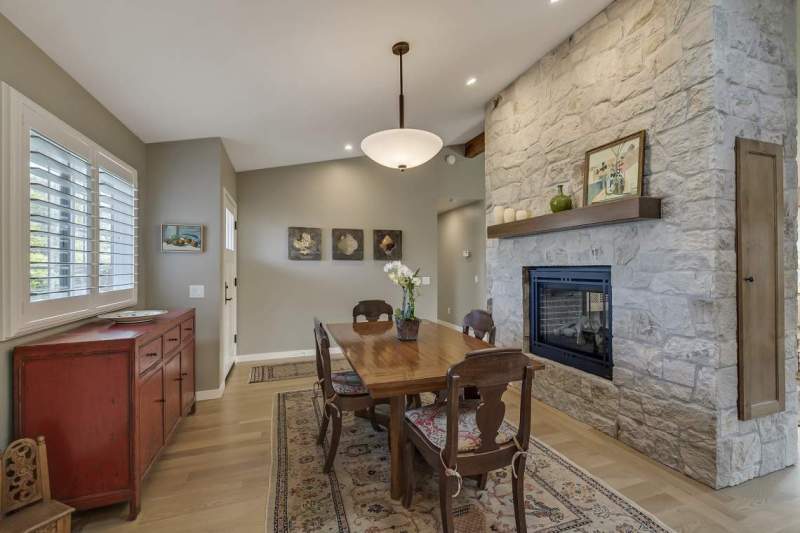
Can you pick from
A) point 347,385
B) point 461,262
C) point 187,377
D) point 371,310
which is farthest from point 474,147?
point 187,377

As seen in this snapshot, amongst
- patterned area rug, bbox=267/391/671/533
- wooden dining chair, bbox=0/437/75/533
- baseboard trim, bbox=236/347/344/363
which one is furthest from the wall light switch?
wooden dining chair, bbox=0/437/75/533

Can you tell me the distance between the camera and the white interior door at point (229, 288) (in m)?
4.08

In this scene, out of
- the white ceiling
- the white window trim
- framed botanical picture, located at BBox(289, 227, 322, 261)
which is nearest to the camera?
the white window trim

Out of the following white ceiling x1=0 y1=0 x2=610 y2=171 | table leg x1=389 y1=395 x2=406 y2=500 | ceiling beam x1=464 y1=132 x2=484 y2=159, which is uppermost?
ceiling beam x1=464 y1=132 x2=484 y2=159

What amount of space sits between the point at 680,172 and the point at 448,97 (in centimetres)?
232

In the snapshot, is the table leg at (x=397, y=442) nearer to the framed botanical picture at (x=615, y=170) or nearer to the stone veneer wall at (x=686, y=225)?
the stone veneer wall at (x=686, y=225)

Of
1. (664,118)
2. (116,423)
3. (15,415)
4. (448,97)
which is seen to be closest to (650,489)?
(664,118)

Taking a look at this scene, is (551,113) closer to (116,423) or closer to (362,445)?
(362,445)

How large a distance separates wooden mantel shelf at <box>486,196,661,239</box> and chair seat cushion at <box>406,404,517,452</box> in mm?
1535

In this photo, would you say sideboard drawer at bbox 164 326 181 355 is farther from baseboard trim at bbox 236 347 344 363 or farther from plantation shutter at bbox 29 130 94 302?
baseboard trim at bbox 236 347 344 363

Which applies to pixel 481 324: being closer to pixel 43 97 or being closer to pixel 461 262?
pixel 43 97

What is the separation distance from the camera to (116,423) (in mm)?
1841

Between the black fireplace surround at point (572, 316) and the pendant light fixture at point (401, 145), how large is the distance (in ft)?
5.32

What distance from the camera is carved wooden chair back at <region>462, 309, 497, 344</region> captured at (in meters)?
2.52
